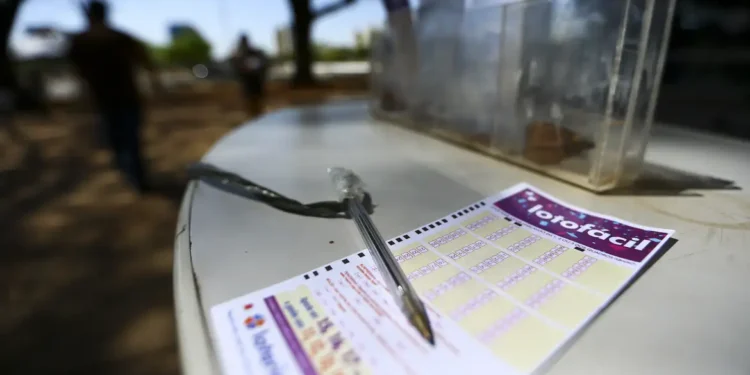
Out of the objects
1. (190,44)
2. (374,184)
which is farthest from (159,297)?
(190,44)

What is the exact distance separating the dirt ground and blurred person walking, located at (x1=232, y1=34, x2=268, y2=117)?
47 centimetres

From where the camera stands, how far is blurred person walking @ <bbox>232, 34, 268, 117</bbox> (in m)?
2.17

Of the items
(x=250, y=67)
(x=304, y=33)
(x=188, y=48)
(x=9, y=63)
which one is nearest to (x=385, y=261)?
(x=250, y=67)

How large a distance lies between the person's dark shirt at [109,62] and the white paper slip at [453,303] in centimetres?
131

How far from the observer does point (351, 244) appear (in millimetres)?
280

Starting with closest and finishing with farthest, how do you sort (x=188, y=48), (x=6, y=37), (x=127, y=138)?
1. (x=127, y=138)
2. (x=6, y=37)
3. (x=188, y=48)

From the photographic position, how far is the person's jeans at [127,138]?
4.15 ft

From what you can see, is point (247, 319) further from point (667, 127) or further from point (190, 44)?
point (190, 44)

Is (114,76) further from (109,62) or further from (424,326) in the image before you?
(424,326)

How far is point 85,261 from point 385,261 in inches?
39.0

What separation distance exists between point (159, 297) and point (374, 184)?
0.63 metres

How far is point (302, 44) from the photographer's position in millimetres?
3443

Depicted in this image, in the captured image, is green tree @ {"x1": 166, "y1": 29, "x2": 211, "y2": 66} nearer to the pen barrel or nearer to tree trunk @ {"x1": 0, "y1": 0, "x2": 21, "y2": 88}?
tree trunk @ {"x1": 0, "y1": 0, "x2": 21, "y2": 88}

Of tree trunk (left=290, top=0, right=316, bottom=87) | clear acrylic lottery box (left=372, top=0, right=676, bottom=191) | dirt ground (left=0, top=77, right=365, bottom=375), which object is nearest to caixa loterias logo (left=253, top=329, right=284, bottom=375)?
clear acrylic lottery box (left=372, top=0, right=676, bottom=191)
